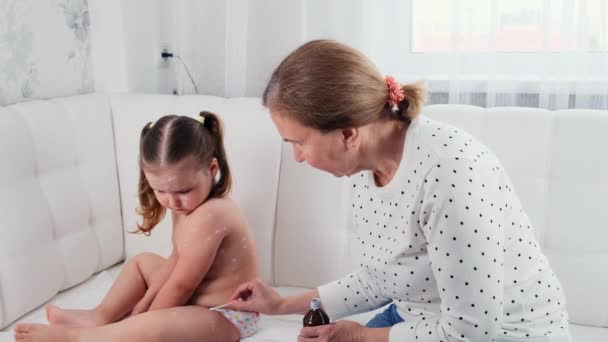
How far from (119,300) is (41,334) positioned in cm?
23

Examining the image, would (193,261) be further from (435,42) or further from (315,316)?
(435,42)

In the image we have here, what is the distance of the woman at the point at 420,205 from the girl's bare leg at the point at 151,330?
0.34m

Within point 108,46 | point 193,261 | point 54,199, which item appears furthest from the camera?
point 108,46

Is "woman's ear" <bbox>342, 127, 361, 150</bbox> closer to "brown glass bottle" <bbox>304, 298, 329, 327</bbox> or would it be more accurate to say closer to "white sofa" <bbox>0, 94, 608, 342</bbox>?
"brown glass bottle" <bbox>304, 298, 329, 327</bbox>

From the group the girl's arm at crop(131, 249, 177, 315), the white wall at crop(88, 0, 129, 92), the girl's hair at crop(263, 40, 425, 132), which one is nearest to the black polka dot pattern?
the girl's hair at crop(263, 40, 425, 132)

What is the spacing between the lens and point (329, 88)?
1183mm

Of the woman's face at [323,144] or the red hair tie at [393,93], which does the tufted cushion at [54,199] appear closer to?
the woman's face at [323,144]

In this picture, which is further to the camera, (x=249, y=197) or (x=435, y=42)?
(x=435, y=42)

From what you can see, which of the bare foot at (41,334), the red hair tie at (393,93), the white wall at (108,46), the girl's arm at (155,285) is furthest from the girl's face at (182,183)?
the white wall at (108,46)

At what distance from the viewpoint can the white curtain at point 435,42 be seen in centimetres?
197

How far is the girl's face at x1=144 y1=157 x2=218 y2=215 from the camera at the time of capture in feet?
5.44

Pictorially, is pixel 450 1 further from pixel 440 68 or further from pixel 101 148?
pixel 101 148

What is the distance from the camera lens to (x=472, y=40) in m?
2.08

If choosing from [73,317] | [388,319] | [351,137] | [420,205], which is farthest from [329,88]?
[73,317]
